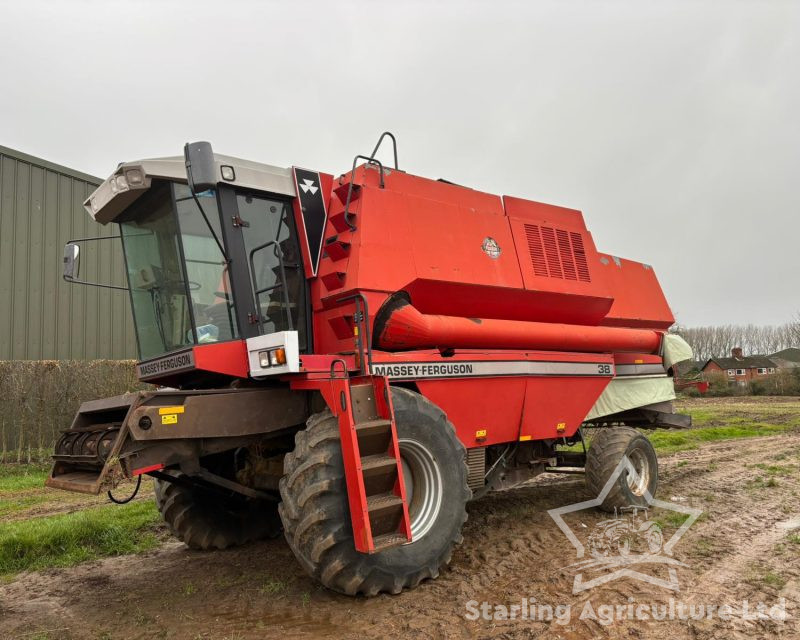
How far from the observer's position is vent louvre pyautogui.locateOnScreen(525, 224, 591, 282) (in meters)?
6.31

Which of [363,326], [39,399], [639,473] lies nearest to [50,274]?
[39,399]

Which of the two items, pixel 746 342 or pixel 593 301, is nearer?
pixel 593 301

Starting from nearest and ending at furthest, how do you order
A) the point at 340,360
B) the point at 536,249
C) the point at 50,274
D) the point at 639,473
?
the point at 340,360 → the point at 536,249 → the point at 639,473 → the point at 50,274

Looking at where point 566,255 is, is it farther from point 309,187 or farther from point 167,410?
point 167,410

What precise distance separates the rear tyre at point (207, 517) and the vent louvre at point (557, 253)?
3676 millimetres

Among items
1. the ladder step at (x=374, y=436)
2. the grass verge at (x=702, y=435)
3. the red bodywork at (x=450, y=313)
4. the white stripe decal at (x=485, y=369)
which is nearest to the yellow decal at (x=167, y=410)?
the red bodywork at (x=450, y=313)

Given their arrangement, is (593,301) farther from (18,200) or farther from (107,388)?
(18,200)

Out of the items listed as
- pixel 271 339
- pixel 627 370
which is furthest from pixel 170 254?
pixel 627 370

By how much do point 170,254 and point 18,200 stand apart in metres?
11.3

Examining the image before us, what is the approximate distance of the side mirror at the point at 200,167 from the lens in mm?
3963

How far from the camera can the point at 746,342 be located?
6981 centimetres

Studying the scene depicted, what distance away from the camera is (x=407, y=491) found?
4.56 metres

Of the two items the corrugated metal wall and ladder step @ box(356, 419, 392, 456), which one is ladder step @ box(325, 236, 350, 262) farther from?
the corrugated metal wall

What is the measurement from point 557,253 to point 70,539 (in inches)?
223
